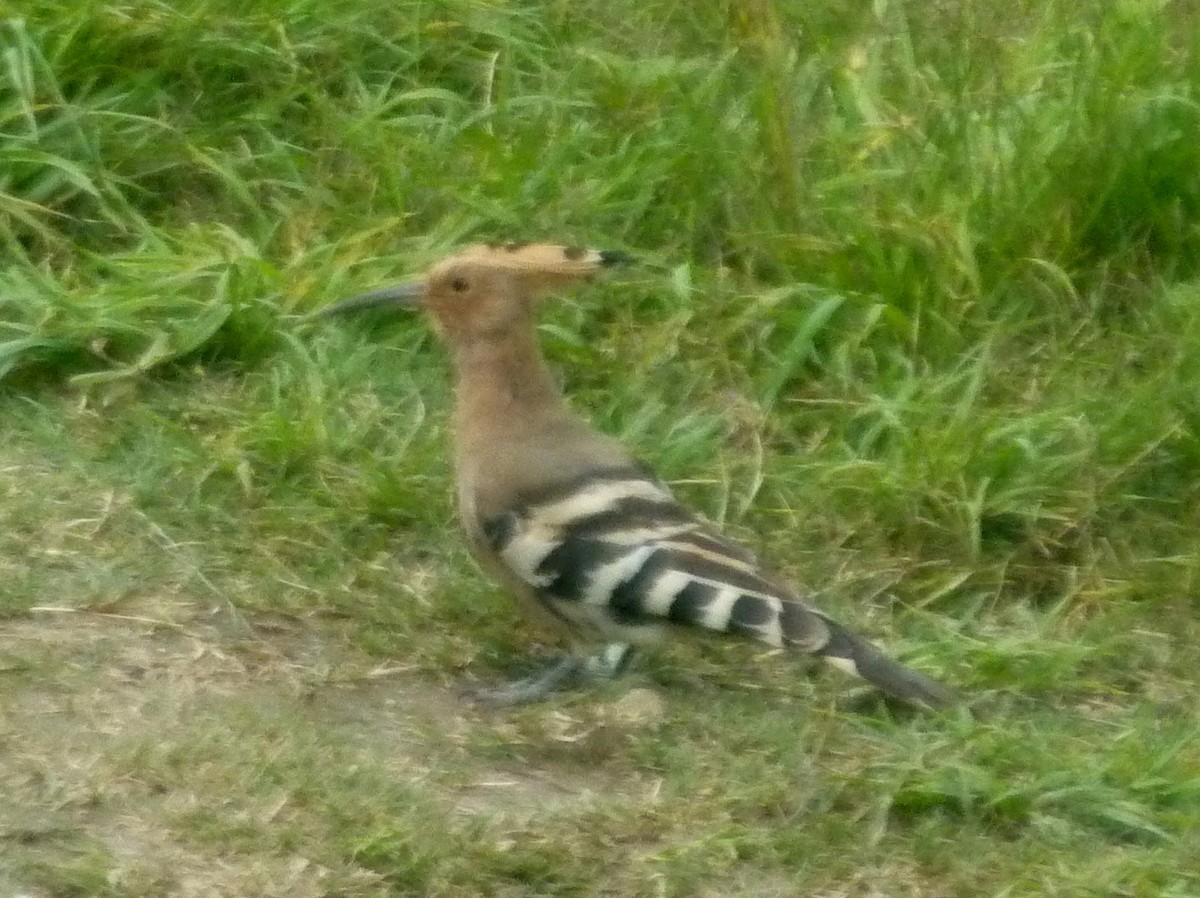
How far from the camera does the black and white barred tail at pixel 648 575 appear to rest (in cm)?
306

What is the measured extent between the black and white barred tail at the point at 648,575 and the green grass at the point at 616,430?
0.11 m

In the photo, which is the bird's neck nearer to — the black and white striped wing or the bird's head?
the bird's head

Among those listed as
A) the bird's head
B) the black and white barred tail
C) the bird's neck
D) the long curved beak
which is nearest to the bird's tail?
the black and white barred tail

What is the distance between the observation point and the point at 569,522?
3.23 m

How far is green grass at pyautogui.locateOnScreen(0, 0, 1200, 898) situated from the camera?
2838mm

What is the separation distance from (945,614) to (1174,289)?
102 cm

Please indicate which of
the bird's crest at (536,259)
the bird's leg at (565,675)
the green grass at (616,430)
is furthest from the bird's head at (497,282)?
the bird's leg at (565,675)

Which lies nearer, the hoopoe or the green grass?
the green grass

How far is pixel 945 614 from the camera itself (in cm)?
346

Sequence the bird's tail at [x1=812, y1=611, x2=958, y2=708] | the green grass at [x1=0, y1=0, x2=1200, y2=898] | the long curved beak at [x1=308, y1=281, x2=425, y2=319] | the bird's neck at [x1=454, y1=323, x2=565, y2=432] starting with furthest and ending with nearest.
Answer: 1. the long curved beak at [x1=308, y1=281, x2=425, y2=319]
2. the bird's neck at [x1=454, y1=323, x2=565, y2=432]
3. the bird's tail at [x1=812, y1=611, x2=958, y2=708]
4. the green grass at [x1=0, y1=0, x2=1200, y2=898]

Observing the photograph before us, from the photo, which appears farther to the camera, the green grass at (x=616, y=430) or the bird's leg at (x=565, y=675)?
the bird's leg at (x=565, y=675)

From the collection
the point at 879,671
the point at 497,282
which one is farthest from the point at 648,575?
the point at 497,282

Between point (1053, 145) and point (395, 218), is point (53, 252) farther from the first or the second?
point (1053, 145)

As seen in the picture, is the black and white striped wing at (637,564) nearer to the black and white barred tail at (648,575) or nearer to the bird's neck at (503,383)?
the black and white barred tail at (648,575)
